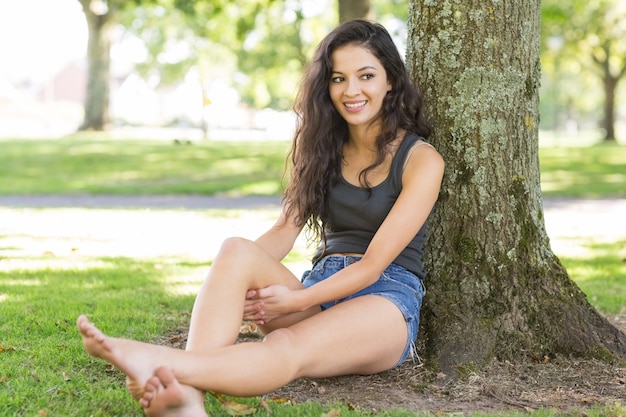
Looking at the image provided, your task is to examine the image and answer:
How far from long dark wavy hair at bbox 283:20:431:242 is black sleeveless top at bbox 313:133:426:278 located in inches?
2.3

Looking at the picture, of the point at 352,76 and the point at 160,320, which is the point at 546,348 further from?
the point at 160,320

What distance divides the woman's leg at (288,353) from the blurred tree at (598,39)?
24.2m

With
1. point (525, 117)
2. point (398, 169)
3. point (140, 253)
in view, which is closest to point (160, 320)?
point (398, 169)

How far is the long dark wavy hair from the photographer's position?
3686mm

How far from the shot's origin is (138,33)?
36250 millimetres

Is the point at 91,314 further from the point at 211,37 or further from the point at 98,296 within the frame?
the point at 211,37

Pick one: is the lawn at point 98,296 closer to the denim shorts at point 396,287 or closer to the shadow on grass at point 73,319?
the shadow on grass at point 73,319

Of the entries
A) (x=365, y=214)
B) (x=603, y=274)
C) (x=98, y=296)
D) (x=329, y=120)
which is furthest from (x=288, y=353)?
(x=603, y=274)

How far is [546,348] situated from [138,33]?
34.6 meters

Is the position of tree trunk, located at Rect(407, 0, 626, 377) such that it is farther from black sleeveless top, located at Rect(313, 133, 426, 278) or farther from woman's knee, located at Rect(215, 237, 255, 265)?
woman's knee, located at Rect(215, 237, 255, 265)

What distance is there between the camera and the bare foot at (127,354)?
8.89 ft

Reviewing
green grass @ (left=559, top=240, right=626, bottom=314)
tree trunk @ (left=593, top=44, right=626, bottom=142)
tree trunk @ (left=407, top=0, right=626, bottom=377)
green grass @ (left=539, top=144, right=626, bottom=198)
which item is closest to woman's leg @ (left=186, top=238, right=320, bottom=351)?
tree trunk @ (left=407, top=0, right=626, bottom=377)

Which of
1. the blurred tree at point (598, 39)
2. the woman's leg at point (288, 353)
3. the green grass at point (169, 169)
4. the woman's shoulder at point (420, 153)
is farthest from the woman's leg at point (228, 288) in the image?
the blurred tree at point (598, 39)

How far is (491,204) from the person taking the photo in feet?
12.9
